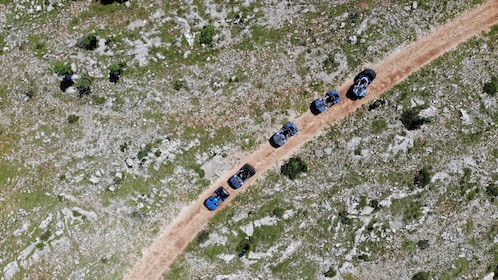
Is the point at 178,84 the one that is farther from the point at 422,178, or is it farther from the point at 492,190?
the point at 492,190

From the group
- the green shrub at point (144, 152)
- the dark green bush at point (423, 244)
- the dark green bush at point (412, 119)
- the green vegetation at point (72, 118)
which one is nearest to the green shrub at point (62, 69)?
the green vegetation at point (72, 118)

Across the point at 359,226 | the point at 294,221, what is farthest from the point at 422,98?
the point at 294,221

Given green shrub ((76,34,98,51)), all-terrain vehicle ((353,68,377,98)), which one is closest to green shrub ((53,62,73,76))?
green shrub ((76,34,98,51))

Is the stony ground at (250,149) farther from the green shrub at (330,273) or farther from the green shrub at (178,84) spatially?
the green shrub at (330,273)

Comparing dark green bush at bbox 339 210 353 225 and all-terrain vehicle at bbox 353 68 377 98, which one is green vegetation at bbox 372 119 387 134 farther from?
dark green bush at bbox 339 210 353 225

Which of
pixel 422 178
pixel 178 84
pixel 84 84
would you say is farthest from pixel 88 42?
pixel 422 178

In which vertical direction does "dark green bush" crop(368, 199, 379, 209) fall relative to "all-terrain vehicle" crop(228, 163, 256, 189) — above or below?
below
